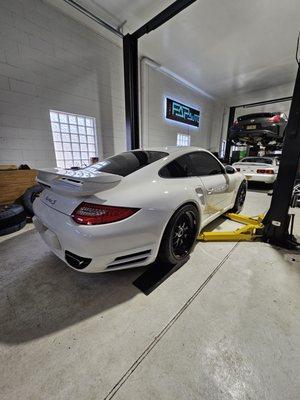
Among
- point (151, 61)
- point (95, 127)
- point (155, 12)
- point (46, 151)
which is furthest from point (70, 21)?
point (46, 151)

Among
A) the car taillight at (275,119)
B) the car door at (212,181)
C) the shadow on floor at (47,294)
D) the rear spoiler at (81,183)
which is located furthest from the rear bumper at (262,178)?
the rear spoiler at (81,183)

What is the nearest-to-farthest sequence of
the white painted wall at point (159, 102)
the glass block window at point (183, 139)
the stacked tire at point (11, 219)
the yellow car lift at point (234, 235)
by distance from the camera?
the yellow car lift at point (234, 235), the stacked tire at point (11, 219), the white painted wall at point (159, 102), the glass block window at point (183, 139)

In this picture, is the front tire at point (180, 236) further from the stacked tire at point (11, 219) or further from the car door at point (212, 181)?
the stacked tire at point (11, 219)

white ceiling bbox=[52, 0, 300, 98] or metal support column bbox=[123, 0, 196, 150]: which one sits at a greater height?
white ceiling bbox=[52, 0, 300, 98]

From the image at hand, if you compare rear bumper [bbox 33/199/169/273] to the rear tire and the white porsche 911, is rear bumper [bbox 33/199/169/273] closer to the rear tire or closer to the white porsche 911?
the white porsche 911

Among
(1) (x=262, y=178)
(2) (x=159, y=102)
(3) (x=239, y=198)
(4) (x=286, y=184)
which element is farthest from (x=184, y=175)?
(2) (x=159, y=102)

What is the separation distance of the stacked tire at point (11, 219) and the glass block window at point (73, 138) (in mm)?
1890

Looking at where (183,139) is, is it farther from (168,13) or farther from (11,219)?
(11,219)

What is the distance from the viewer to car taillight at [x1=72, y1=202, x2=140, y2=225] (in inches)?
50.9

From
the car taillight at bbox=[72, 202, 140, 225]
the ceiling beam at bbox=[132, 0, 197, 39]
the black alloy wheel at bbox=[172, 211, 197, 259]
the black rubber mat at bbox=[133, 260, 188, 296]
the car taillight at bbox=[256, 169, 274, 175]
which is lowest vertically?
the black rubber mat at bbox=[133, 260, 188, 296]

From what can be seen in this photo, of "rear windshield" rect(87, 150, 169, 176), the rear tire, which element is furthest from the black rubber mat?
the rear tire

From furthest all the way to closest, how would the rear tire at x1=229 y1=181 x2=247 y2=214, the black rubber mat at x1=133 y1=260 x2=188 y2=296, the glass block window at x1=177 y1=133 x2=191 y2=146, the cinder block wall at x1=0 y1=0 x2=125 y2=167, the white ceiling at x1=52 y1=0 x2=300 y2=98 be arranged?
the glass block window at x1=177 y1=133 x2=191 y2=146, the white ceiling at x1=52 y1=0 x2=300 y2=98, the cinder block wall at x1=0 y1=0 x2=125 y2=167, the rear tire at x1=229 y1=181 x2=247 y2=214, the black rubber mat at x1=133 y1=260 x2=188 y2=296

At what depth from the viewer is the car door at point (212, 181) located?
86.8 inches

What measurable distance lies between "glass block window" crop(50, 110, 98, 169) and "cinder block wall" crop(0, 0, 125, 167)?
0.17 m
